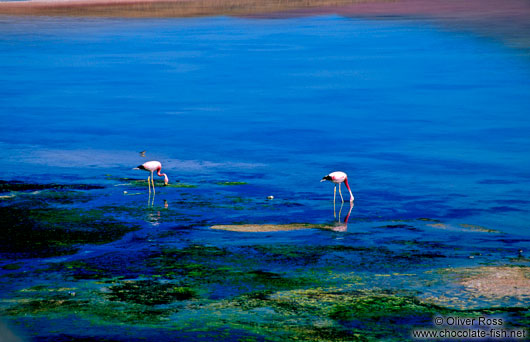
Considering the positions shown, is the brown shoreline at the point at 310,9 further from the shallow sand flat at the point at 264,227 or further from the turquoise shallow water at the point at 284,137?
the shallow sand flat at the point at 264,227

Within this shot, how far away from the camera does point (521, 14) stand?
131 ft

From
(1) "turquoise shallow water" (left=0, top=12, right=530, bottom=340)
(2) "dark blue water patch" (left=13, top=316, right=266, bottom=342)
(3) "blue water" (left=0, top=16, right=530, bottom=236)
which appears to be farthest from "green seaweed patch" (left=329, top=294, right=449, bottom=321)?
(3) "blue water" (left=0, top=16, right=530, bottom=236)

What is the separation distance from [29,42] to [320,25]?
41.1ft

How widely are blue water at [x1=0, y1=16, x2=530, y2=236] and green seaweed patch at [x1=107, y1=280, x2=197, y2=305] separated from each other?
3.26 m

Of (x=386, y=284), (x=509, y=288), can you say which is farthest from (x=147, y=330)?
(x=509, y=288)

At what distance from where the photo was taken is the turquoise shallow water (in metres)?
10.5

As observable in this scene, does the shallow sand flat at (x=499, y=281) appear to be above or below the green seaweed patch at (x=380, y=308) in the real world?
below

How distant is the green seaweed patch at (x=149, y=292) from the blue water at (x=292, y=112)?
128 inches

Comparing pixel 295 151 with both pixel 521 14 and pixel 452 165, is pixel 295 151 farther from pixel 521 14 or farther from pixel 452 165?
pixel 521 14

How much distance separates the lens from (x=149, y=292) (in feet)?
27.1

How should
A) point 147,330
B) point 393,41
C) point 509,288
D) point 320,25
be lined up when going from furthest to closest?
point 320,25
point 393,41
point 509,288
point 147,330

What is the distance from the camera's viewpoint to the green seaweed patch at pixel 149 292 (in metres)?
8.05

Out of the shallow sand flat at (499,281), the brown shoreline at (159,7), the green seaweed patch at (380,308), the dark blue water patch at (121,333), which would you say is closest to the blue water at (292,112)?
the shallow sand flat at (499,281)

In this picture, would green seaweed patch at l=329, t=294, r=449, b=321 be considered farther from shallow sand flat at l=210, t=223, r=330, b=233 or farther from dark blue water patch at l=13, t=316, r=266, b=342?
shallow sand flat at l=210, t=223, r=330, b=233
